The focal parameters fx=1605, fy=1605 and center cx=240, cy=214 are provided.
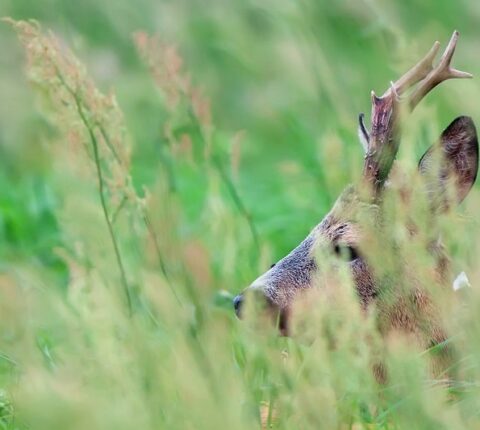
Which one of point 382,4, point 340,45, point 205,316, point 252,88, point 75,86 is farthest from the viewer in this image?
point 252,88

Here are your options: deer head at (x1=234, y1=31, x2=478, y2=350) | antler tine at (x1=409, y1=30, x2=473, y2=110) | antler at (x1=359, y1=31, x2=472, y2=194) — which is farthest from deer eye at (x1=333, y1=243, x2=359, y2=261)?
antler tine at (x1=409, y1=30, x2=473, y2=110)

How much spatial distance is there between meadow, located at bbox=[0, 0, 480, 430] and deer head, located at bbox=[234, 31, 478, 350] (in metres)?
0.07

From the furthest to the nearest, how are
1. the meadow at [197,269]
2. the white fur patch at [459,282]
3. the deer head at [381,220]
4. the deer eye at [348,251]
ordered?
the deer eye at [348,251] < the deer head at [381,220] < the white fur patch at [459,282] < the meadow at [197,269]

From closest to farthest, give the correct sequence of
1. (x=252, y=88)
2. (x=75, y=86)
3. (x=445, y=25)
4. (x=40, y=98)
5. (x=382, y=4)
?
1. (x=75, y=86)
2. (x=40, y=98)
3. (x=382, y=4)
4. (x=445, y=25)
5. (x=252, y=88)

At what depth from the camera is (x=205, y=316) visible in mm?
2809

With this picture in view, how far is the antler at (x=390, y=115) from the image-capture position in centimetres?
353

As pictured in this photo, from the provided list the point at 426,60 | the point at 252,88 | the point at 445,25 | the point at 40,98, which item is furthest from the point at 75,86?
the point at 252,88

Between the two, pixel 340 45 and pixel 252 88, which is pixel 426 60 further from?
pixel 252 88

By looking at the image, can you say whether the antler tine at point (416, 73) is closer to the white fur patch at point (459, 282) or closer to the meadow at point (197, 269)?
the meadow at point (197, 269)

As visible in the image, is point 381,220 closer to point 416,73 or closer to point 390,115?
point 390,115

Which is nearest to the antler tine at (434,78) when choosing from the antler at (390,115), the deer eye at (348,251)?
the antler at (390,115)

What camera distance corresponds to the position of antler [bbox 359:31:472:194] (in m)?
3.53

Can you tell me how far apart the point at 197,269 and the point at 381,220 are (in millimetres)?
605

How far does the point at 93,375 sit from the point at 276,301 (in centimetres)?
88
